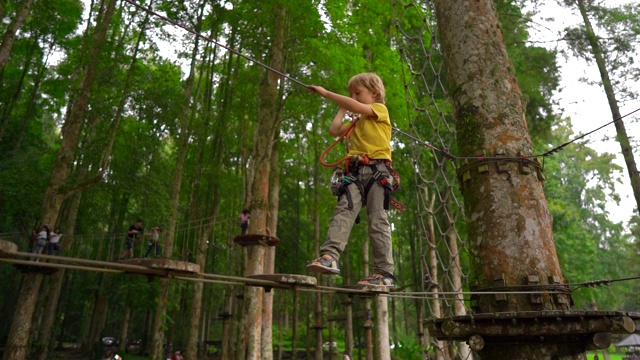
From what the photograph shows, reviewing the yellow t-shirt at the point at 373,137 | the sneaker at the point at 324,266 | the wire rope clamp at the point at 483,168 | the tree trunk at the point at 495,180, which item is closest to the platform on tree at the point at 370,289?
the sneaker at the point at 324,266

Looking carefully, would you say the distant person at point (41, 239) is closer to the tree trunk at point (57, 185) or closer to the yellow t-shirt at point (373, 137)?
the tree trunk at point (57, 185)

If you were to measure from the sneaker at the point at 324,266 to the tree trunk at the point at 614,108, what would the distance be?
10.7 meters

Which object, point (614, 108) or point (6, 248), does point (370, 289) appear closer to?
point (6, 248)

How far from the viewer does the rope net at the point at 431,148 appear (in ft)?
12.0

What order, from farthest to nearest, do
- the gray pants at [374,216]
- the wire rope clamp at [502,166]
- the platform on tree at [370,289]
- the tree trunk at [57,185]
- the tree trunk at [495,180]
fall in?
the tree trunk at [57,185], the wire rope clamp at [502,166], the gray pants at [374,216], the tree trunk at [495,180], the platform on tree at [370,289]

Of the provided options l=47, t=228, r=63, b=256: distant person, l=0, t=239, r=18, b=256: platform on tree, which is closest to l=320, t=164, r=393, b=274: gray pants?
l=0, t=239, r=18, b=256: platform on tree

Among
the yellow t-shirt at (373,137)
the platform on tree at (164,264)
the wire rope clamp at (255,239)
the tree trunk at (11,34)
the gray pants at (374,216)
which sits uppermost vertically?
the tree trunk at (11,34)

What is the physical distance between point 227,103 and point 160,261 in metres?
11.8

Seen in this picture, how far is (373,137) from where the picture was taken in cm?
271

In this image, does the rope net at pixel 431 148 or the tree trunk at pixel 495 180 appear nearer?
the tree trunk at pixel 495 180

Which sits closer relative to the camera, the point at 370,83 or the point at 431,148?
the point at 370,83

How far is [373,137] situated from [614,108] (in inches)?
442

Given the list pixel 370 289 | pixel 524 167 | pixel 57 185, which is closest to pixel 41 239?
pixel 57 185

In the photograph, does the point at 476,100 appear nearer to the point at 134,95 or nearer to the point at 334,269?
the point at 334,269
